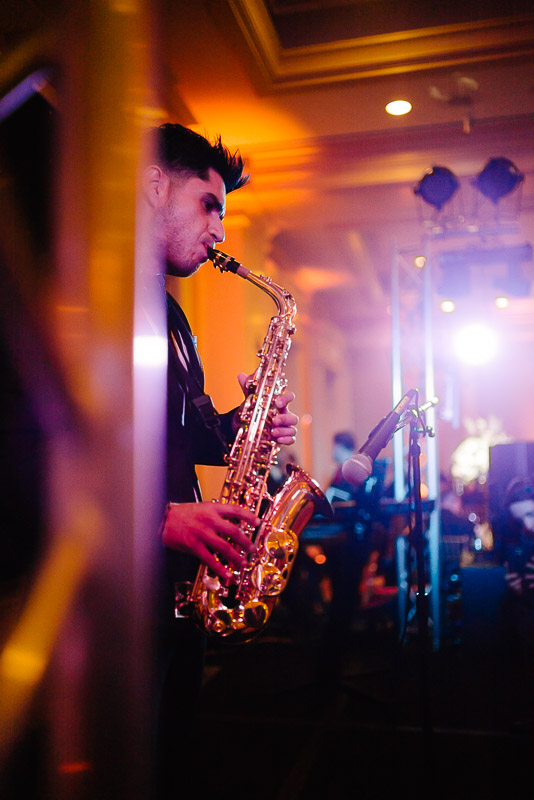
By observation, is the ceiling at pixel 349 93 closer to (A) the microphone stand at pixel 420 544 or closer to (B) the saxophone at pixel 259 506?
(B) the saxophone at pixel 259 506

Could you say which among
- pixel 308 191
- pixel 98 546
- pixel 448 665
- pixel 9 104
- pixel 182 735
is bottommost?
pixel 448 665

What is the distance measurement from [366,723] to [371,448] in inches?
81.4

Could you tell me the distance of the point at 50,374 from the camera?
0.74 m

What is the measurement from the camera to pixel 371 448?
82.7 inches

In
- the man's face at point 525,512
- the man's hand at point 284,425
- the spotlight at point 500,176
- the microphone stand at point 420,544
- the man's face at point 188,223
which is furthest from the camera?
the spotlight at point 500,176

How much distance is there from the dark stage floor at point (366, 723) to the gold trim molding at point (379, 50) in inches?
129

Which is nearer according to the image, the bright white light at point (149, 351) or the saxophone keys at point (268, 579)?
the bright white light at point (149, 351)

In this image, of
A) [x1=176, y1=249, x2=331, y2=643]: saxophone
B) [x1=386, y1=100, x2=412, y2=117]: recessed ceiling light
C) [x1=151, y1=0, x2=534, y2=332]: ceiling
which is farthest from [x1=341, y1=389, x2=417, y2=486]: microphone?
[x1=386, y1=100, x2=412, y2=117]: recessed ceiling light

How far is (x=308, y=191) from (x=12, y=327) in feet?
16.1

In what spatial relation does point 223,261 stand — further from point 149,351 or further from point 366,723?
point 366,723

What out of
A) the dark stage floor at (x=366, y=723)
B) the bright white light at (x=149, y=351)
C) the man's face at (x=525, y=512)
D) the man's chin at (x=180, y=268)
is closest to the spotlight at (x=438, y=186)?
the man's face at (x=525, y=512)

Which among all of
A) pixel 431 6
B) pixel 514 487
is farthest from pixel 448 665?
pixel 431 6

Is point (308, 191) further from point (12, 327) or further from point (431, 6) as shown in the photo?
point (12, 327)

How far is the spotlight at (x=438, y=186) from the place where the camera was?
452cm
